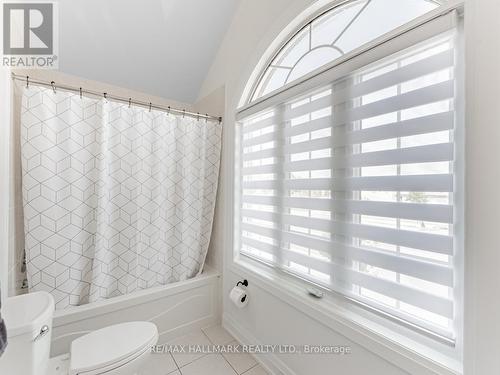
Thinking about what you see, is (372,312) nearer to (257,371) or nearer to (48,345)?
(257,371)

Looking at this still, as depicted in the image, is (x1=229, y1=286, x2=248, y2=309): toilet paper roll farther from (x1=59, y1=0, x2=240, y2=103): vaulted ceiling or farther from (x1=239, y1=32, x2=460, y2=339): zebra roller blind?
(x1=59, y1=0, x2=240, y2=103): vaulted ceiling

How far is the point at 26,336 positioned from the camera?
0.98 m

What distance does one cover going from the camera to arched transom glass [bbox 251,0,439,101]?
3.53ft

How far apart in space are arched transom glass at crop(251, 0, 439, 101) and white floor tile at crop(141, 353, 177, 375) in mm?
2068

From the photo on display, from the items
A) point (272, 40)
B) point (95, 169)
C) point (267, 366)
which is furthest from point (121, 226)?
point (272, 40)

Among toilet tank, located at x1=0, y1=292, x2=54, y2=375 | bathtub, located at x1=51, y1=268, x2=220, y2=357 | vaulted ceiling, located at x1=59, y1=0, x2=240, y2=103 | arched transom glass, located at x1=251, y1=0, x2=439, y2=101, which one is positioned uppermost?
Result: vaulted ceiling, located at x1=59, y1=0, x2=240, y2=103

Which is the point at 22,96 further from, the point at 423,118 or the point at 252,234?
the point at 423,118

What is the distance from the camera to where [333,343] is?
117cm

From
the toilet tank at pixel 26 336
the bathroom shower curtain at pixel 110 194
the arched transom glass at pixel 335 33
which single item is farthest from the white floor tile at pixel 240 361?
the arched transom glass at pixel 335 33

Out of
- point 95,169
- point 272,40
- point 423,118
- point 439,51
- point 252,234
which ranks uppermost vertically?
point 272,40

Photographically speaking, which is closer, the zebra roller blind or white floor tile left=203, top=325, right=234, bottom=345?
the zebra roller blind

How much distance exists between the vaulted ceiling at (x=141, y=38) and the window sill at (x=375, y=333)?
6.89ft

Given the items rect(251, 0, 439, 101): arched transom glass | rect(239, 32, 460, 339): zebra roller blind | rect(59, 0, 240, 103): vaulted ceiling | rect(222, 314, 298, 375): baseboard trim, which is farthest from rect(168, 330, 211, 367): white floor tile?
rect(59, 0, 240, 103): vaulted ceiling

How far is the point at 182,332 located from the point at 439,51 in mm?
2376
